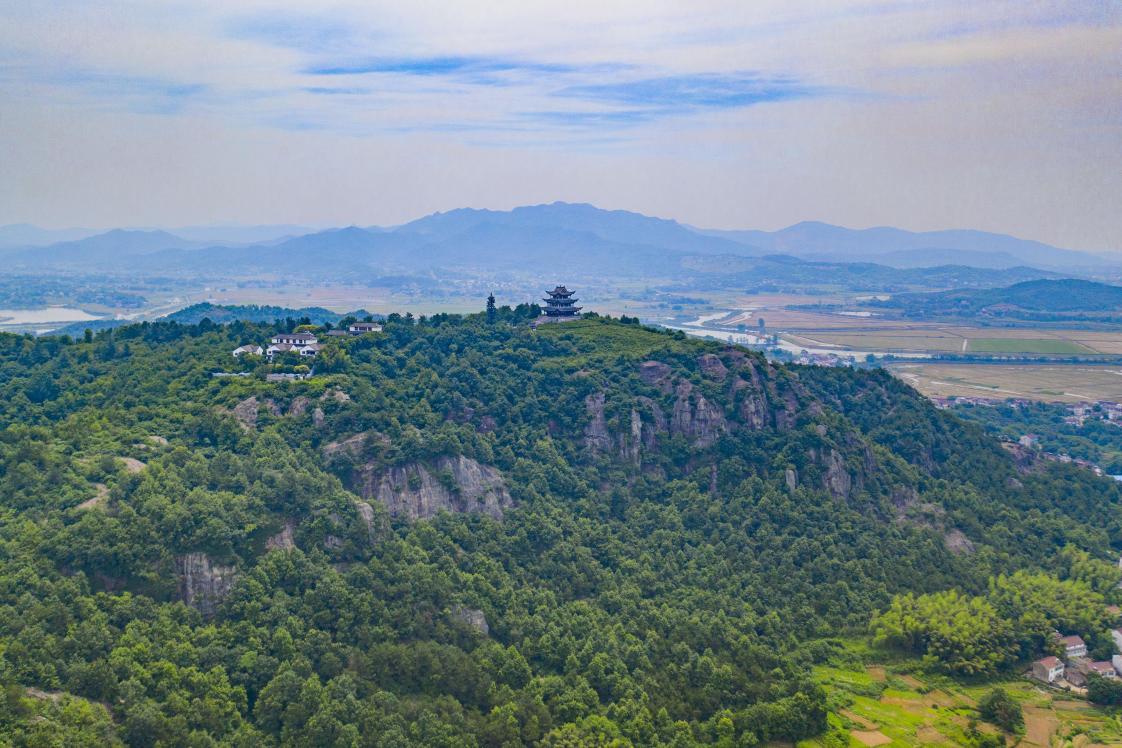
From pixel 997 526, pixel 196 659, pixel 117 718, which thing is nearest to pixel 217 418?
pixel 196 659

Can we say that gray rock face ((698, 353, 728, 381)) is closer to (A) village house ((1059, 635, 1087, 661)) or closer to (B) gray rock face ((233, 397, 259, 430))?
(A) village house ((1059, 635, 1087, 661))

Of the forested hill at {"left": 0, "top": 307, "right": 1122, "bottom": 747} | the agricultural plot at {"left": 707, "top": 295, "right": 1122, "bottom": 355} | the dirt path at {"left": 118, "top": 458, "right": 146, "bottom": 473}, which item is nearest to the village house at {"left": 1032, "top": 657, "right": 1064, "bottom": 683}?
the forested hill at {"left": 0, "top": 307, "right": 1122, "bottom": 747}

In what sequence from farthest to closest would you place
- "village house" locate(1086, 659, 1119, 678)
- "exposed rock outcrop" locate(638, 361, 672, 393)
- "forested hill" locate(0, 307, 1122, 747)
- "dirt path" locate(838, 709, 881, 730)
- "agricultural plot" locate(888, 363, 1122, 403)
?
"agricultural plot" locate(888, 363, 1122, 403)
"exposed rock outcrop" locate(638, 361, 672, 393)
"village house" locate(1086, 659, 1119, 678)
"dirt path" locate(838, 709, 881, 730)
"forested hill" locate(0, 307, 1122, 747)

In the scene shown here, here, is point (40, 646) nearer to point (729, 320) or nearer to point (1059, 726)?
point (1059, 726)

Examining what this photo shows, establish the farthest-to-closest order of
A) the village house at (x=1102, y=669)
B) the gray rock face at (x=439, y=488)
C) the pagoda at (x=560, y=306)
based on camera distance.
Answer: the pagoda at (x=560, y=306), the gray rock face at (x=439, y=488), the village house at (x=1102, y=669)

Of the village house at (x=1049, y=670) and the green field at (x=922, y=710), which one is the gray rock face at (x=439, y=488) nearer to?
the green field at (x=922, y=710)

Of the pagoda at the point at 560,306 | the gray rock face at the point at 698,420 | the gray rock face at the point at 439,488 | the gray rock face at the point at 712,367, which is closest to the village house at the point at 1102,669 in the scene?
the gray rock face at the point at 698,420
